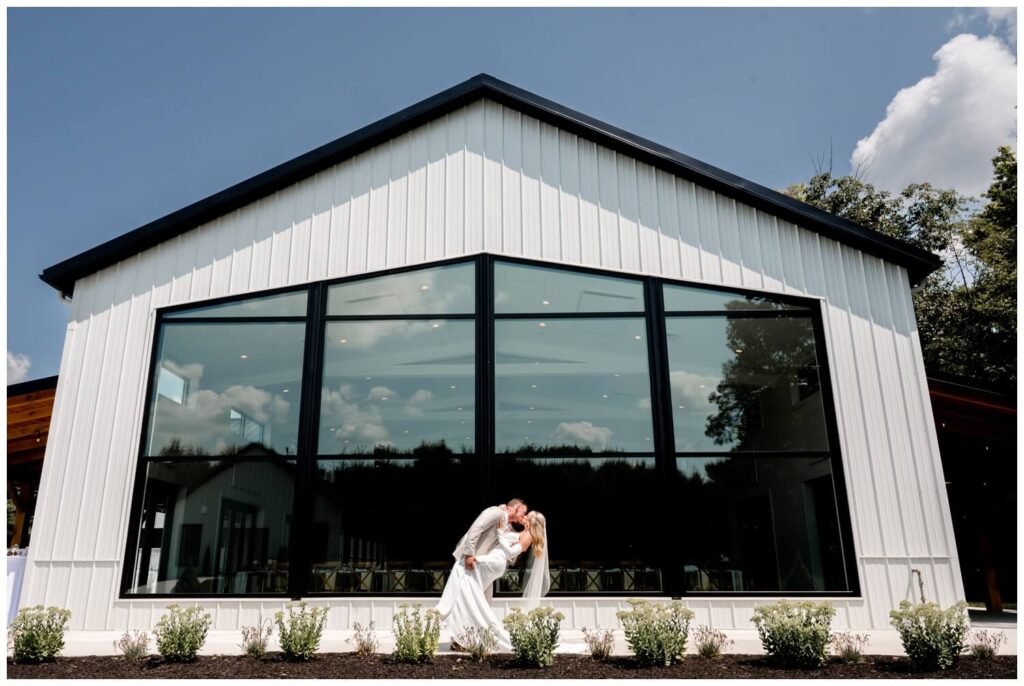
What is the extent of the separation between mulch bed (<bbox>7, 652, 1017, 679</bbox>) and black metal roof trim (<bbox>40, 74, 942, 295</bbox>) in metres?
5.52

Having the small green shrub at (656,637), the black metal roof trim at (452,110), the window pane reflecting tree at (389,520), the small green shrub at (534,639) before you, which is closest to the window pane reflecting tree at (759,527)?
the small green shrub at (656,637)

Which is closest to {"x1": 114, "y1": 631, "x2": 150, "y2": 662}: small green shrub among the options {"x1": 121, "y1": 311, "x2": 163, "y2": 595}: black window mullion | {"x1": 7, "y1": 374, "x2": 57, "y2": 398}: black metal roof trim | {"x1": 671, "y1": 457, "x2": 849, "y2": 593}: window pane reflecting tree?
{"x1": 121, "y1": 311, "x2": 163, "y2": 595}: black window mullion

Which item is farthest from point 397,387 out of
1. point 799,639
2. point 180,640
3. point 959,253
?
point 959,253

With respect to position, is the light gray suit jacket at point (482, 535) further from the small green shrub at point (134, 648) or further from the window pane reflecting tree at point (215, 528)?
the small green shrub at point (134, 648)

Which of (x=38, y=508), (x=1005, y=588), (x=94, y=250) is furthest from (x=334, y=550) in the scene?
(x=1005, y=588)

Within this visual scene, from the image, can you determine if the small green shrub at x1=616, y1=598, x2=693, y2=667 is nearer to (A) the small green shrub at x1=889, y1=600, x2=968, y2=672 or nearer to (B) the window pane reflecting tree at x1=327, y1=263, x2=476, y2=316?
(A) the small green shrub at x1=889, y1=600, x2=968, y2=672

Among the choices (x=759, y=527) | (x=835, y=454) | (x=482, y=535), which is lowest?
(x=482, y=535)

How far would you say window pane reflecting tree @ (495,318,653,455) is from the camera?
9578 millimetres

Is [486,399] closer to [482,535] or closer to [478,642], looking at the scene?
[482,535]

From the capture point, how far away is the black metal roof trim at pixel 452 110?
10.1m

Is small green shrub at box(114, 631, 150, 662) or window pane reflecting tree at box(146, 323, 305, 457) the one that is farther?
window pane reflecting tree at box(146, 323, 305, 457)

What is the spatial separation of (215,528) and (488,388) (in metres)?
4.02

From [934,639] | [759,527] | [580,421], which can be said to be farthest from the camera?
[580,421]

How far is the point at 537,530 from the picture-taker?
28.3ft
